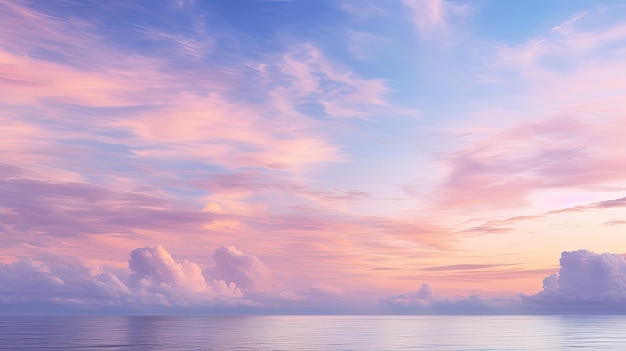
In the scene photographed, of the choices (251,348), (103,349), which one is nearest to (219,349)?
(251,348)

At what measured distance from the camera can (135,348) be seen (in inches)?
5128

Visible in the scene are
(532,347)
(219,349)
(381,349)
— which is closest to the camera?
(219,349)

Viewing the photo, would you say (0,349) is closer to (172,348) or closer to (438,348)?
(172,348)

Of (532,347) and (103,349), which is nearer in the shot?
(103,349)

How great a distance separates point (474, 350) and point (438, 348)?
10091 mm

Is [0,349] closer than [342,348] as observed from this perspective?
Yes

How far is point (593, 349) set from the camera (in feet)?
464

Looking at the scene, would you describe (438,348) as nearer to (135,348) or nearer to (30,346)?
(135,348)

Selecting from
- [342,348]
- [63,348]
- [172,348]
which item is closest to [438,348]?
[342,348]

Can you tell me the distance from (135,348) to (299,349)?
123 ft

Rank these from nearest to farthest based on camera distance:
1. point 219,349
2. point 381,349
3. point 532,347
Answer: point 219,349 < point 381,349 < point 532,347

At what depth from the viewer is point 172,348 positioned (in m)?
128

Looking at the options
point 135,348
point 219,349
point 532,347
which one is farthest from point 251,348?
point 532,347

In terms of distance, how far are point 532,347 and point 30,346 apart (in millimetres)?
125242
